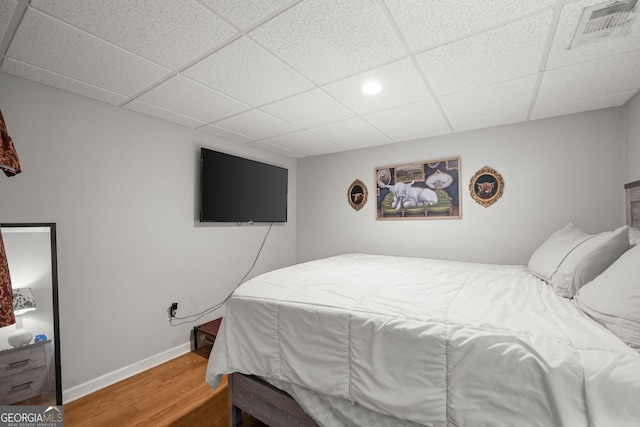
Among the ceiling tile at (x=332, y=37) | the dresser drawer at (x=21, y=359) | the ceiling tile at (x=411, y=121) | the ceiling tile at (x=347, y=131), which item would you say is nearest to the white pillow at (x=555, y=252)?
the ceiling tile at (x=411, y=121)

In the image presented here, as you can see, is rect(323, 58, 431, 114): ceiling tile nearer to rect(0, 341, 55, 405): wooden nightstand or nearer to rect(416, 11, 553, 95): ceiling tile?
rect(416, 11, 553, 95): ceiling tile

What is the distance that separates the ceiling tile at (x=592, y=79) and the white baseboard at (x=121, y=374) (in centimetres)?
396

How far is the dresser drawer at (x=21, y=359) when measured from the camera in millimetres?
1744

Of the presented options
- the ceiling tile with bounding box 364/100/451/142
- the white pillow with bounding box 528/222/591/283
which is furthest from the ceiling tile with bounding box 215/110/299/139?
the white pillow with bounding box 528/222/591/283

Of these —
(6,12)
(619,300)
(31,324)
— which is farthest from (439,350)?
(31,324)

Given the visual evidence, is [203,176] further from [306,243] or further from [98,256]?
[306,243]

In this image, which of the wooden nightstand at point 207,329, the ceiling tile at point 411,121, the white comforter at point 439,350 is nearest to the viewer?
the white comforter at point 439,350

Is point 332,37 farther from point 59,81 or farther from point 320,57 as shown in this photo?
point 59,81

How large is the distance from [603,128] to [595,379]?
107 inches

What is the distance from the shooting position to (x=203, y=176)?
2.91m

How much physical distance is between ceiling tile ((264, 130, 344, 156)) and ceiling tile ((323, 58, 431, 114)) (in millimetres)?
923

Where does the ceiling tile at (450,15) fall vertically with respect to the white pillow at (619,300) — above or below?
Answer: above

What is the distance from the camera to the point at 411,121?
2742 millimetres

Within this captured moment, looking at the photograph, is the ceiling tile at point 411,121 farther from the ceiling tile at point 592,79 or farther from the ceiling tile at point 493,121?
the ceiling tile at point 592,79
